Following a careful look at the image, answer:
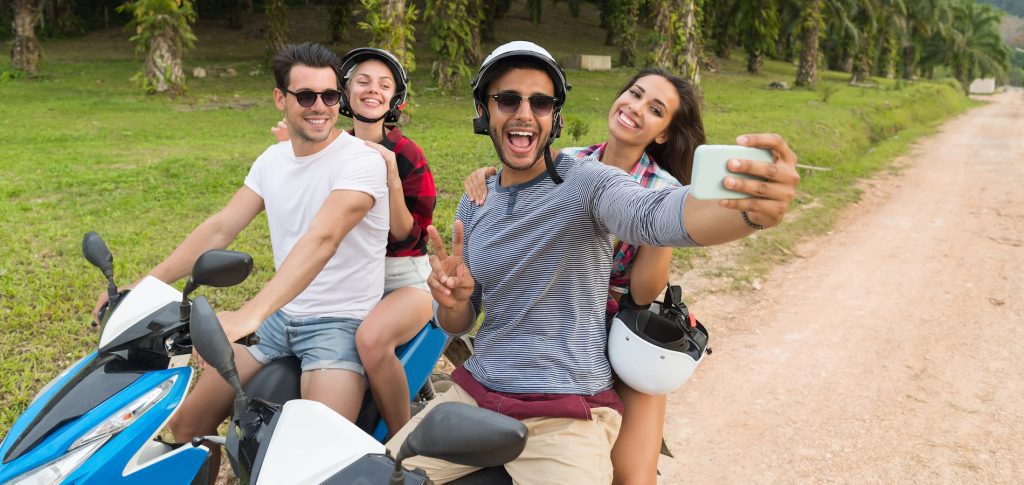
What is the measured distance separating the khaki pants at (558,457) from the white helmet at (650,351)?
204mm

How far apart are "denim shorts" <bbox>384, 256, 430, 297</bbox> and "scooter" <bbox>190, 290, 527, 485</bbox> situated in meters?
1.26

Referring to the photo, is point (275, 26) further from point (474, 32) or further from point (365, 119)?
point (365, 119)

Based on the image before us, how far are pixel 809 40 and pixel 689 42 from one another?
12439 mm

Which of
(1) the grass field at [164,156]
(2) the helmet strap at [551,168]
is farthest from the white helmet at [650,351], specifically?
(1) the grass field at [164,156]

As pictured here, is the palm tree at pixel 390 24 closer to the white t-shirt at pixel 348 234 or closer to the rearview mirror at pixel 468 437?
the white t-shirt at pixel 348 234

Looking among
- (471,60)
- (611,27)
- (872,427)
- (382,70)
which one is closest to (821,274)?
(872,427)

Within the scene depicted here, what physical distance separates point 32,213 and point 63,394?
6193mm

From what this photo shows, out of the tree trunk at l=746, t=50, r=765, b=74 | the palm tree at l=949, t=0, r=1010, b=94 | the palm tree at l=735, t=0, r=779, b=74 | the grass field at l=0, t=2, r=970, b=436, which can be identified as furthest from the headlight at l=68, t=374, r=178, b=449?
the palm tree at l=949, t=0, r=1010, b=94

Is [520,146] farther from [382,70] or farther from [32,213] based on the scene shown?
[32,213]

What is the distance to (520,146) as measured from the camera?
2199mm

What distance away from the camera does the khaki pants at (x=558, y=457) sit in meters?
1.98

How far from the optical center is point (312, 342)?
2.59m

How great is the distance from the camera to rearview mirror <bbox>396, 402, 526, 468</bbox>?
1.38m

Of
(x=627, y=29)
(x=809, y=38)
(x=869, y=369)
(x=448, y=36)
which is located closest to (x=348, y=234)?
(x=869, y=369)
